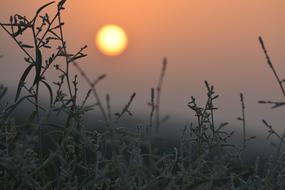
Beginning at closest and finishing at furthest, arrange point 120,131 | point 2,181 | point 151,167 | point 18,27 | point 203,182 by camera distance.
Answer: point 151,167
point 203,182
point 2,181
point 120,131
point 18,27

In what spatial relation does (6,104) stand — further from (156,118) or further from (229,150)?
(156,118)

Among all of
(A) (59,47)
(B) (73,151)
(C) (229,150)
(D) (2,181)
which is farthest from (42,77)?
(C) (229,150)

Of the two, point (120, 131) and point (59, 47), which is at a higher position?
point (59, 47)

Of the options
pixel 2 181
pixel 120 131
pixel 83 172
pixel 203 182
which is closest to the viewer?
pixel 203 182

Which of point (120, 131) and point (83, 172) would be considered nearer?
point (120, 131)

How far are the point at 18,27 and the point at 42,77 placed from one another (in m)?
0.33

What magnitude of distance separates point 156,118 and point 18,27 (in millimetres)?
1660

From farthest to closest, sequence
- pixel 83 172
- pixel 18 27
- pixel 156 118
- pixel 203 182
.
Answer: pixel 18 27
pixel 83 172
pixel 203 182
pixel 156 118

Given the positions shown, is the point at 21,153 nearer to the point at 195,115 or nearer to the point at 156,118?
the point at 156,118

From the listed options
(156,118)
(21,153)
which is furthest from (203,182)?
(21,153)

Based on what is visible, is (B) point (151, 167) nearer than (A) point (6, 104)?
Yes

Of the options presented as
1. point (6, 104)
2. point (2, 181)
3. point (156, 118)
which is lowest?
point (2, 181)

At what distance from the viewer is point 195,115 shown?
10.3 feet

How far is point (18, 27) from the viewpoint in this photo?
324 cm
